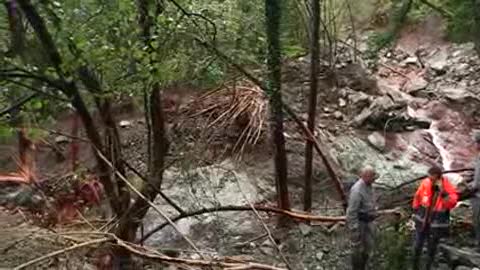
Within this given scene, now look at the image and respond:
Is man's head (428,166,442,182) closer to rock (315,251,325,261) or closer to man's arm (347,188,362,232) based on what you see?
man's arm (347,188,362,232)

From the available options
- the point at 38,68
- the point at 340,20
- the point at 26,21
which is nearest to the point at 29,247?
the point at 38,68

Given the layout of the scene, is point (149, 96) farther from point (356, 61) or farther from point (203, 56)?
point (356, 61)

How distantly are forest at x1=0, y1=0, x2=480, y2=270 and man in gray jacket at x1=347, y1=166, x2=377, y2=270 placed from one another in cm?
10

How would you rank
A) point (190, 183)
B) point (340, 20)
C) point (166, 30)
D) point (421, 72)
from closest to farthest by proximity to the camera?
point (166, 30) → point (190, 183) → point (340, 20) → point (421, 72)

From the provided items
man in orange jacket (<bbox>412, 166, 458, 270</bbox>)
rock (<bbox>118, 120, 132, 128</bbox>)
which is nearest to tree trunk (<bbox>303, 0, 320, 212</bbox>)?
man in orange jacket (<bbox>412, 166, 458, 270</bbox>)

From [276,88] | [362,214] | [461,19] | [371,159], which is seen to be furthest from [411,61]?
[461,19]

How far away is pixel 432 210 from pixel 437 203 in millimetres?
107

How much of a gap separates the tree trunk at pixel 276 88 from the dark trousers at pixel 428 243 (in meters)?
2.37

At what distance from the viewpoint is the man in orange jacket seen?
7.88 meters

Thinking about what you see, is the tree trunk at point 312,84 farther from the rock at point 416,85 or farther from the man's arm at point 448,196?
the rock at point 416,85

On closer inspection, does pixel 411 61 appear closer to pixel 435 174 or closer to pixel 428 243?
pixel 428 243

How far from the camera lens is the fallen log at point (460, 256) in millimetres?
8367

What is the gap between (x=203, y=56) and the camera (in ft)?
26.4

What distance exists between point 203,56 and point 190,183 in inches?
133
